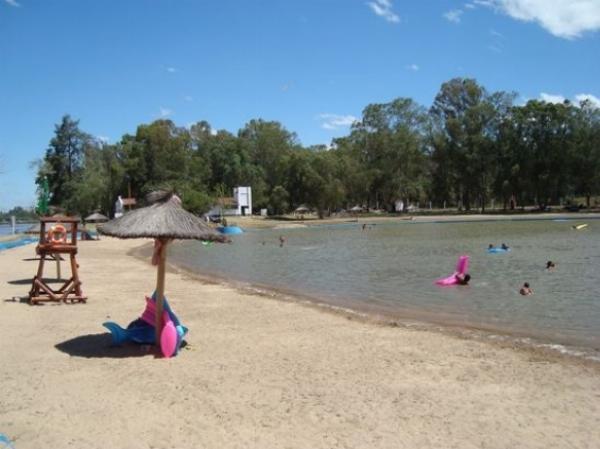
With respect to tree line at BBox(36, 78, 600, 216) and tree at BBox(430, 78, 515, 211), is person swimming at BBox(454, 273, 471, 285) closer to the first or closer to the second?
tree line at BBox(36, 78, 600, 216)

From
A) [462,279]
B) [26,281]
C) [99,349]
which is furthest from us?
[462,279]

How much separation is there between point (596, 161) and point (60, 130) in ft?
274

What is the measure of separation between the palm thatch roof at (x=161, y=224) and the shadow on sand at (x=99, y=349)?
6.20ft

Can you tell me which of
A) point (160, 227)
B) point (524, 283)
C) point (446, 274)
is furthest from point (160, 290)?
point (446, 274)

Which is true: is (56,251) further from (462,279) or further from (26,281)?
(462,279)

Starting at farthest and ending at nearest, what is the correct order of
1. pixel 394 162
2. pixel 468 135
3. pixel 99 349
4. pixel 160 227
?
pixel 394 162 < pixel 468 135 < pixel 99 349 < pixel 160 227

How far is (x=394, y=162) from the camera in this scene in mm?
97938

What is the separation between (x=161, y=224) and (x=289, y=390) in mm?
3135

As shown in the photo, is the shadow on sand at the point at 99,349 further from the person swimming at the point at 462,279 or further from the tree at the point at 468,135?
the tree at the point at 468,135

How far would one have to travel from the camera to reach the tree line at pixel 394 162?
3401 inches

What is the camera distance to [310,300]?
16281mm

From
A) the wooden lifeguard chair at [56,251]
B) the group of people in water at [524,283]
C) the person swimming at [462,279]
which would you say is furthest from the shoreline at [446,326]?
the wooden lifeguard chair at [56,251]

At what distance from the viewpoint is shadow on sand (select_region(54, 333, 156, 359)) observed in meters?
8.94

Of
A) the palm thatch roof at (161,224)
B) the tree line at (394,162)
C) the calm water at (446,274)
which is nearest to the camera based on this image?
the palm thatch roof at (161,224)
